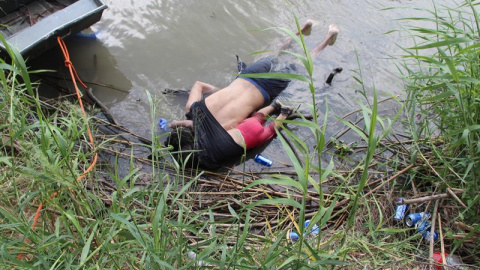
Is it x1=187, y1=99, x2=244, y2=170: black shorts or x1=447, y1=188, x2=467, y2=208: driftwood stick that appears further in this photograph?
x1=187, y1=99, x2=244, y2=170: black shorts

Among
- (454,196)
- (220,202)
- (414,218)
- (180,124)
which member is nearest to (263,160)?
(180,124)

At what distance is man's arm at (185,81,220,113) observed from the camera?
4.40 meters

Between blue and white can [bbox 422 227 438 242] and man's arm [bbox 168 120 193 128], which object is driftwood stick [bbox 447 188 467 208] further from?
man's arm [bbox 168 120 193 128]

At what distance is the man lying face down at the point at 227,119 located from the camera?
3.85 metres

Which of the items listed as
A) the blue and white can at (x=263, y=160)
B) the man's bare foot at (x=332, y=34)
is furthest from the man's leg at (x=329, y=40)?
the blue and white can at (x=263, y=160)

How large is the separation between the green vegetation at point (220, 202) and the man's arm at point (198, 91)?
108 centimetres

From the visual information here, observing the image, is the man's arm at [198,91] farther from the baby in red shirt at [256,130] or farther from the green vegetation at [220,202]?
the green vegetation at [220,202]

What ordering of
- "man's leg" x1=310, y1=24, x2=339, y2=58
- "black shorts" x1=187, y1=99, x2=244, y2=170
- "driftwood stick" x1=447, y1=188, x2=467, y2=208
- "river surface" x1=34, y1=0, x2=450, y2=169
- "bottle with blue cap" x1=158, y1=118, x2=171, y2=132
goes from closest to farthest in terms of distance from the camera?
"driftwood stick" x1=447, y1=188, x2=467, y2=208 → "black shorts" x1=187, y1=99, x2=244, y2=170 → "bottle with blue cap" x1=158, y1=118, x2=171, y2=132 → "river surface" x1=34, y1=0, x2=450, y2=169 → "man's leg" x1=310, y1=24, x2=339, y2=58

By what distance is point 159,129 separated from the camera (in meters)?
4.29

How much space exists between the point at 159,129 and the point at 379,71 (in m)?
3.26

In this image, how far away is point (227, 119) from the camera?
14.1ft

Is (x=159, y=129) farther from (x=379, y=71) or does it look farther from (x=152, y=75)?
(x=379, y=71)

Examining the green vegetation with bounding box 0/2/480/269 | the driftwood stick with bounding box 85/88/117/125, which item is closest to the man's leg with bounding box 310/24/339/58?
the green vegetation with bounding box 0/2/480/269

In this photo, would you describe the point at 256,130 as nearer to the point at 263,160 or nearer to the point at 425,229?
the point at 263,160
